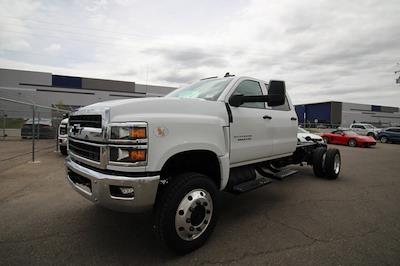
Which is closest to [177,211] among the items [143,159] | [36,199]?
[143,159]

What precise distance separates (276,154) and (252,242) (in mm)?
1888

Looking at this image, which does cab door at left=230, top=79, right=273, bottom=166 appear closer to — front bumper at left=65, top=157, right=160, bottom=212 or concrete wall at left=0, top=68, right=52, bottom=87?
front bumper at left=65, top=157, right=160, bottom=212

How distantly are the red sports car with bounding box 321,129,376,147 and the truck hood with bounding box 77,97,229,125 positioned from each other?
17852 mm

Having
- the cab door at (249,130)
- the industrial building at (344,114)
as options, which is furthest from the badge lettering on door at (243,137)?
the industrial building at (344,114)

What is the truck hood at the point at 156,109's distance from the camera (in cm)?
255

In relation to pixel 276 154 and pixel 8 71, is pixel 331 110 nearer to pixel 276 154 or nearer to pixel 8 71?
pixel 276 154

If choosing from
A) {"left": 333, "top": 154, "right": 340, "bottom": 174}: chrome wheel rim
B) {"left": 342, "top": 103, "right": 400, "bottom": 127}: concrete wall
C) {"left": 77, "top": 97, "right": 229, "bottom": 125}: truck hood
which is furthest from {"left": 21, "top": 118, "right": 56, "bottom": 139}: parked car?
{"left": 342, "top": 103, "right": 400, "bottom": 127}: concrete wall

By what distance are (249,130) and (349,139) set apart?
17.8 m

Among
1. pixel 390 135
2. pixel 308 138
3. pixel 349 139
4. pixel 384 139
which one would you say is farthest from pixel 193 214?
pixel 384 139

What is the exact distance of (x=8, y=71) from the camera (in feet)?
188

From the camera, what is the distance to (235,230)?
347 cm

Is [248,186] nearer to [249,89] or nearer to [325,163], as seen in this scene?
[249,89]

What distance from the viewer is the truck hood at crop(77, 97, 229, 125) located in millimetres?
2551

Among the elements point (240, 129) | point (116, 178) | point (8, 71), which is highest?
point (8, 71)
